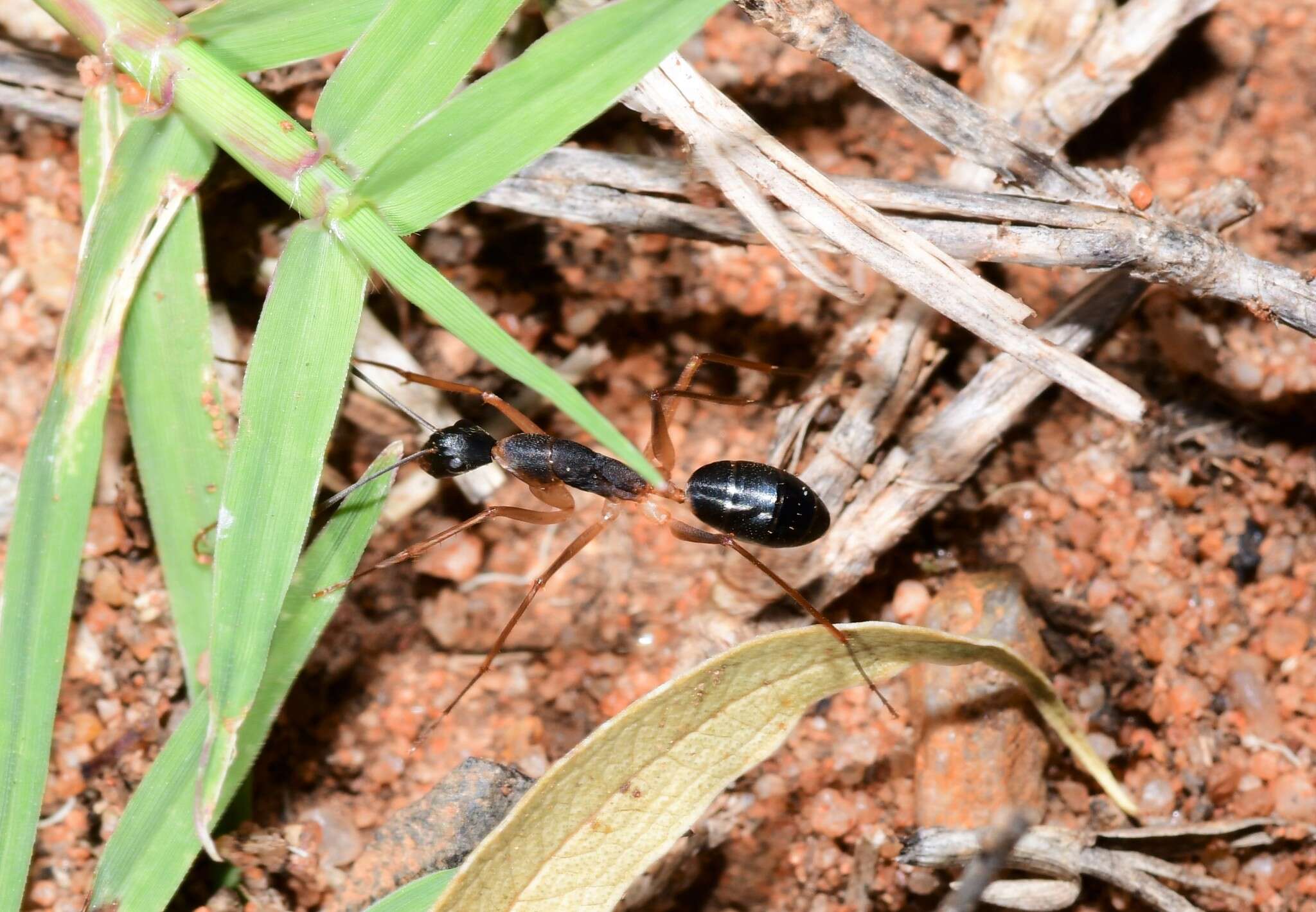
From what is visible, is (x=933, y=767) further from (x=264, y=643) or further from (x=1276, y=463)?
(x=264, y=643)

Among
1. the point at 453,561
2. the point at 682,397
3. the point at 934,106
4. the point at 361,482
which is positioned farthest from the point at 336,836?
the point at 934,106

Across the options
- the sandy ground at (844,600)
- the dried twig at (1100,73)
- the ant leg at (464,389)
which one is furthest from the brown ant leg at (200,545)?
the dried twig at (1100,73)

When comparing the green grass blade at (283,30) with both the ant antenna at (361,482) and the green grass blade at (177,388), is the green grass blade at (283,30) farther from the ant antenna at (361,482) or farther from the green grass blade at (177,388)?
the ant antenna at (361,482)

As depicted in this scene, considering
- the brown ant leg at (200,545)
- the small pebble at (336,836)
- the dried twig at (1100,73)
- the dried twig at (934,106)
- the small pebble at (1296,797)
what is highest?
the dried twig at (1100,73)

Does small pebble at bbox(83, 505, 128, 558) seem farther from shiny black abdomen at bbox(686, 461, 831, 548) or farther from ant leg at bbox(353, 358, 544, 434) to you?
shiny black abdomen at bbox(686, 461, 831, 548)

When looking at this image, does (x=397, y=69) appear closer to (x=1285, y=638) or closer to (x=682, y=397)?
(x=682, y=397)

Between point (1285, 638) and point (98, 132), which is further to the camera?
point (1285, 638)

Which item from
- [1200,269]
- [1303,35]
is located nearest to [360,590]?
[1200,269]
